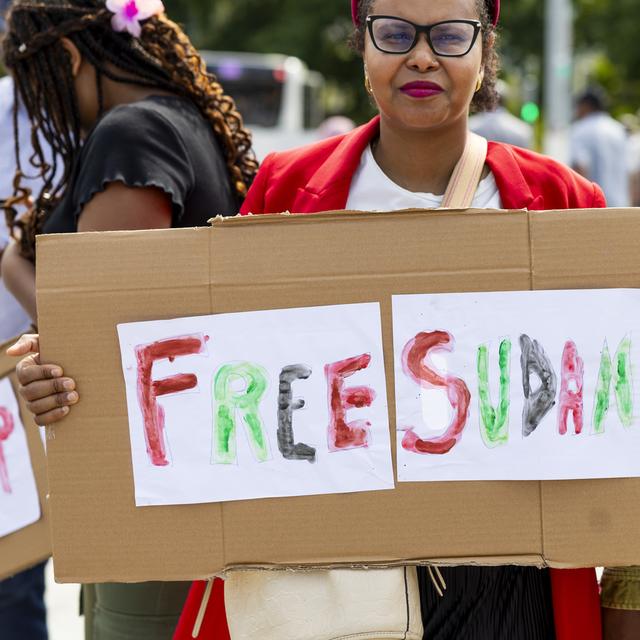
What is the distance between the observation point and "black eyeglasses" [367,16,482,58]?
204cm

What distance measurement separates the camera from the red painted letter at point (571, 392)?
193 cm

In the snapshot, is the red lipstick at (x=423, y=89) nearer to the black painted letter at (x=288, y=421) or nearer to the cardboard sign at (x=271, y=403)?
the cardboard sign at (x=271, y=403)

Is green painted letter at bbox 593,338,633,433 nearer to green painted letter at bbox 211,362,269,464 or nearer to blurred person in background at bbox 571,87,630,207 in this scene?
green painted letter at bbox 211,362,269,464

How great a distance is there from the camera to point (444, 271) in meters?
1.94

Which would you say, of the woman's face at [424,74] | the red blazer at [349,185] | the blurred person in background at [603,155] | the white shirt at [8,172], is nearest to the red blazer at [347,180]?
the red blazer at [349,185]

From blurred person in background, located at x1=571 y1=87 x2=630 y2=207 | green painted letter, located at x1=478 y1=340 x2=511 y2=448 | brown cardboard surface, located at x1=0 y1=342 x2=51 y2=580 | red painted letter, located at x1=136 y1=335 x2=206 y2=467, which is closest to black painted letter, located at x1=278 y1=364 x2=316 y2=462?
red painted letter, located at x1=136 y1=335 x2=206 y2=467

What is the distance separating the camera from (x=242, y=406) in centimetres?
194

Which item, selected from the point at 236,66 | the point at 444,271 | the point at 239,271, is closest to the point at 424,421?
the point at 444,271

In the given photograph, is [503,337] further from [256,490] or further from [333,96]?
[333,96]

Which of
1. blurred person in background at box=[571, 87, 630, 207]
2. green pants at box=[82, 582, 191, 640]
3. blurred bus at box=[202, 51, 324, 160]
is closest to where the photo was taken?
green pants at box=[82, 582, 191, 640]

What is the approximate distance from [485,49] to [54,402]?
100cm

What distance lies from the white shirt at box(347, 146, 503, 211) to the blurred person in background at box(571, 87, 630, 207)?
722 centimetres

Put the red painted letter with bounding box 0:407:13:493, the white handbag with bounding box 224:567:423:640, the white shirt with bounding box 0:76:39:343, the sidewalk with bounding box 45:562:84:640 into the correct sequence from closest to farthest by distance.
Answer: the white handbag with bounding box 224:567:423:640 < the red painted letter with bounding box 0:407:13:493 < the white shirt with bounding box 0:76:39:343 < the sidewalk with bounding box 45:562:84:640

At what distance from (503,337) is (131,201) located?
33.5 inches
